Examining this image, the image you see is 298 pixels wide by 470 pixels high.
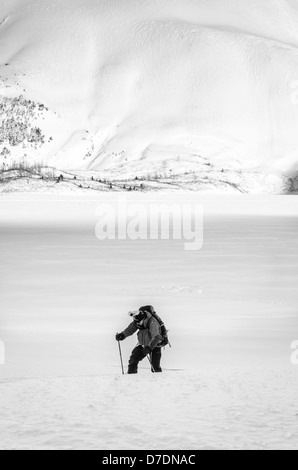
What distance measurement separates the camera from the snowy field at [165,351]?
7.80 meters

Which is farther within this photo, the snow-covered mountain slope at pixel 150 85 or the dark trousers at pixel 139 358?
the snow-covered mountain slope at pixel 150 85

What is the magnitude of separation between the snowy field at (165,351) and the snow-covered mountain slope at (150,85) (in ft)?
262

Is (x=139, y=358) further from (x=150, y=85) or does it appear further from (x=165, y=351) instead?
(x=150, y=85)

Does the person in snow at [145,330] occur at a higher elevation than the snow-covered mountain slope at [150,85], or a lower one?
lower

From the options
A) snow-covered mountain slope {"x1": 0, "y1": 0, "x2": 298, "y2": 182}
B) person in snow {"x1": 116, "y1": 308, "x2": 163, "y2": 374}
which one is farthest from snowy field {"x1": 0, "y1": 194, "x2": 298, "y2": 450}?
snow-covered mountain slope {"x1": 0, "y1": 0, "x2": 298, "y2": 182}

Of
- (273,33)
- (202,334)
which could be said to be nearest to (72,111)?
(273,33)

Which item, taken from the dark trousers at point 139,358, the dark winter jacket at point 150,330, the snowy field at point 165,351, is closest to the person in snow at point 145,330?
the dark winter jacket at point 150,330

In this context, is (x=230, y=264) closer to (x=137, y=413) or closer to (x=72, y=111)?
(x=137, y=413)

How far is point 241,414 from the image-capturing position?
8.29m

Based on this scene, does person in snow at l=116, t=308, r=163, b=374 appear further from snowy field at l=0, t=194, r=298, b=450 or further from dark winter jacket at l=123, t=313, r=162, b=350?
snowy field at l=0, t=194, r=298, b=450

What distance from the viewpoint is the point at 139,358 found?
381 inches

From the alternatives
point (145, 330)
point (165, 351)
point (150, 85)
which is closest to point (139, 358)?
point (145, 330)

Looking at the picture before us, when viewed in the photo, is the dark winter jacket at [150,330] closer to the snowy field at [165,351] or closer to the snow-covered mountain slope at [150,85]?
the snowy field at [165,351]

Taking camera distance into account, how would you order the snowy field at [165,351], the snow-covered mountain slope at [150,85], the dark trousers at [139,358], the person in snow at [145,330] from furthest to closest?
the snow-covered mountain slope at [150,85] < the dark trousers at [139,358] < the person in snow at [145,330] < the snowy field at [165,351]
